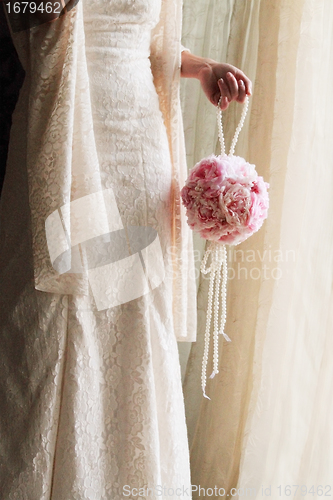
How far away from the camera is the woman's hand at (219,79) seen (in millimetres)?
952

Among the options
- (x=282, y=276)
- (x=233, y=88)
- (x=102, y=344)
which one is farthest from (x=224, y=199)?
(x=282, y=276)

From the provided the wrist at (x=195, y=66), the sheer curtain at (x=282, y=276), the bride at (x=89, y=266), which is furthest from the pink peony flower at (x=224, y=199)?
the sheer curtain at (x=282, y=276)

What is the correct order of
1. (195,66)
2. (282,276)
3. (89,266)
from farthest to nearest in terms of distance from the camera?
(282,276)
(195,66)
(89,266)

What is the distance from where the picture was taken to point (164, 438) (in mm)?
951

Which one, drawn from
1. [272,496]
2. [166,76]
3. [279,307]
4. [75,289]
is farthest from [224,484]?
[166,76]

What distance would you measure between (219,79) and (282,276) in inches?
21.6

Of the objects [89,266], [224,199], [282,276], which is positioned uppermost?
[224,199]

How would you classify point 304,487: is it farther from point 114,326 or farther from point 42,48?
point 42,48

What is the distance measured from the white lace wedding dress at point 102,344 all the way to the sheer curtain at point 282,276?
412 mm

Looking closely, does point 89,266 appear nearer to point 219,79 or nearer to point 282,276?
point 219,79

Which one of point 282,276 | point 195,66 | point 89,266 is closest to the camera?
point 89,266

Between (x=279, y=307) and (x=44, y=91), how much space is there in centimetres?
79

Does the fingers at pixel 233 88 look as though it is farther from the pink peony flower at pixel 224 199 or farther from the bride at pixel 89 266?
the pink peony flower at pixel 224 199

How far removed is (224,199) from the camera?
888 millimetres
